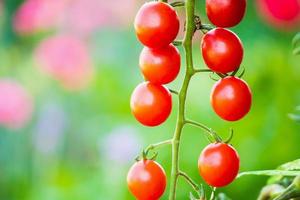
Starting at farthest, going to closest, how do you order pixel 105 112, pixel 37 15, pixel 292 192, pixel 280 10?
pixel 105 112, pixel 37 15, pixel 280 10, pixel 292 192

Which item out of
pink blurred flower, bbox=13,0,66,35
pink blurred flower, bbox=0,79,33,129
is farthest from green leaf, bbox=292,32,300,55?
pink blurred flower, bbox=13,0,66,35

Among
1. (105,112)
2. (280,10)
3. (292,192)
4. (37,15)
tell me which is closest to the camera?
(292,192)

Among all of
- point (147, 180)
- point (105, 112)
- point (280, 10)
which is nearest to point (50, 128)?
point (105, 112)

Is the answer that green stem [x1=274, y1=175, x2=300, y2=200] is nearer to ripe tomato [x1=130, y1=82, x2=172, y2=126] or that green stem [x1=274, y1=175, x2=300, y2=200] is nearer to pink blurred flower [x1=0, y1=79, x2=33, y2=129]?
ripe tomato [x1=130, y1=82, x2=172, y2=126]

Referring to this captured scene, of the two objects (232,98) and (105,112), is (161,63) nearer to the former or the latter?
(232,98)

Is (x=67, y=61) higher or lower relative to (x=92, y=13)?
lower

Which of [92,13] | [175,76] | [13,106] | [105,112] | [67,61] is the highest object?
[175,76]

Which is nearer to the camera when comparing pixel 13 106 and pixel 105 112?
pixel 13 106
